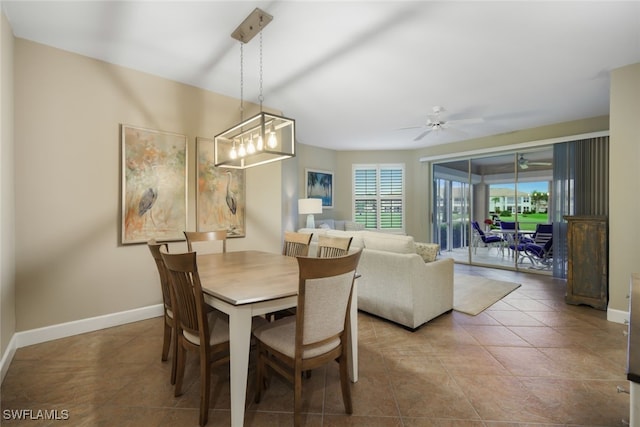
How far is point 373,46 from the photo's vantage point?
2.58 m

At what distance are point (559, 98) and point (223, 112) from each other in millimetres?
4451

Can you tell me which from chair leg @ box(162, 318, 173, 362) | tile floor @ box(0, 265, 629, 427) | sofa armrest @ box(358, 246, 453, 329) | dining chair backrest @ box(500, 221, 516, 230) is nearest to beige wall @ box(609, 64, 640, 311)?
tile floor @ box(0, 265, 629, 427)

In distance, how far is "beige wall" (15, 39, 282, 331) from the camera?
8.16ft

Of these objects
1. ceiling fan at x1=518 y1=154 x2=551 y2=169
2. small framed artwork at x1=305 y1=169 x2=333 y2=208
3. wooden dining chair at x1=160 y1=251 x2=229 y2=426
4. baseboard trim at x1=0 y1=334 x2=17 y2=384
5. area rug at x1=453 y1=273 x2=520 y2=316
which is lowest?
area rug at x1=453 y1=273 x2=520 y2=316

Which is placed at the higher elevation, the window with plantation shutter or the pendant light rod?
the pendant light rod

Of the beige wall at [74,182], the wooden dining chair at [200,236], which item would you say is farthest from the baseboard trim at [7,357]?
the wooden dining chair at [200,236]

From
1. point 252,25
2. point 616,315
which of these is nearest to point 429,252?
point 616,315

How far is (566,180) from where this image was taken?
4.68 metres

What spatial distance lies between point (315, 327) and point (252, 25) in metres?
2.25

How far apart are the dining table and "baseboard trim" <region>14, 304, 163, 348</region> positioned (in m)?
1.45

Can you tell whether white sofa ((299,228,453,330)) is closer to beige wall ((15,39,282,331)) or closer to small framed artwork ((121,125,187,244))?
small framed artwork ((121,125,187,244))

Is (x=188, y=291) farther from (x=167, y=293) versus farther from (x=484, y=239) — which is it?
(x=484, y=239)

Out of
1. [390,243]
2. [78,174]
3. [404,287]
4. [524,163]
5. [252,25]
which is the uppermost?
[252,25]

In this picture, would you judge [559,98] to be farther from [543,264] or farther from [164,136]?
[164,136]
